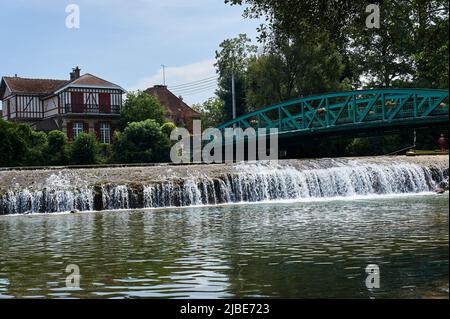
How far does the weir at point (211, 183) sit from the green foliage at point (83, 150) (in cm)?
1476

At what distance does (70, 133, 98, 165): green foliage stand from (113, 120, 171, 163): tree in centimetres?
235

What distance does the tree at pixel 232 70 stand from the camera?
2542 inches

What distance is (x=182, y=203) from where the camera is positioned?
90.7 feet

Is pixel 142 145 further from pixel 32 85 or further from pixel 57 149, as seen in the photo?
pixel 32 85

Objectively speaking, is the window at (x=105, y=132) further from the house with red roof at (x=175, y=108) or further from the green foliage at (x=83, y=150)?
the green foliage at (x=83, y=150)

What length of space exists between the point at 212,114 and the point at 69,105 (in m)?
25.5

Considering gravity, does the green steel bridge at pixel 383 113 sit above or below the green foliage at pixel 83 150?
above

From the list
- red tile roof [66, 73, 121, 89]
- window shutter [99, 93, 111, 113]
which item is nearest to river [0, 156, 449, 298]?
window shutter [99, 93, 111, 113]

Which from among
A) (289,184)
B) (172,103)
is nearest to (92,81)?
(172,103)

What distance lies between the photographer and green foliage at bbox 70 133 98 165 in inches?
1719

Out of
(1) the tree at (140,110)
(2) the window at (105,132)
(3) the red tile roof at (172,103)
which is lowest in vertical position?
(2) the window at (105,132)

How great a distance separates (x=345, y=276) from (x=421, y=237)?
13.4 feet

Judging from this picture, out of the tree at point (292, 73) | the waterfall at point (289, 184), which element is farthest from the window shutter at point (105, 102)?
the waterfall at point (289, 184)

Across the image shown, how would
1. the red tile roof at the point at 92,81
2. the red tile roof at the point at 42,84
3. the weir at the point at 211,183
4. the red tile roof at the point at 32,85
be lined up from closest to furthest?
1. the weir at the point at 211,183
2. the red tile roof at the point at 92,81
3. the red tile roof at the point at 42,84
4. the red tile roof at the point at 32,85
